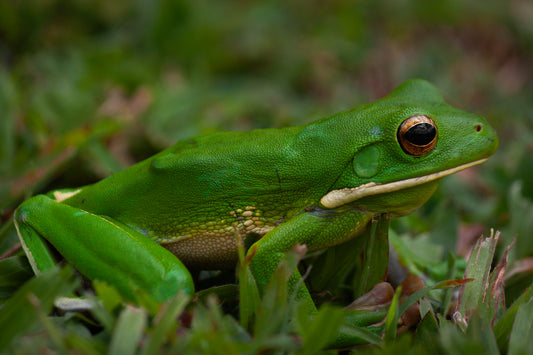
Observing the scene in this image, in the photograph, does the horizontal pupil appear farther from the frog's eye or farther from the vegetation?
the vegetation

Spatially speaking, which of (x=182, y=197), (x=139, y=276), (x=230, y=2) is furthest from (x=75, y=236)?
(x=230, y=2)

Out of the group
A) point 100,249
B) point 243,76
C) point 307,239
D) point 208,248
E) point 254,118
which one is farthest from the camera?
point 243,76

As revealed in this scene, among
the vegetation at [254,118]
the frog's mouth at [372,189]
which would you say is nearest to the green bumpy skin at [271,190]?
the frog's mouth at [372,189]

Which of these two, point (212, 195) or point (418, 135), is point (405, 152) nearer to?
point (418, 135)

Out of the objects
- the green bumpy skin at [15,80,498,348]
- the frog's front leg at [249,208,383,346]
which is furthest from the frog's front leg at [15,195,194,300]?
the frog's front leg at [249,208,383,346]

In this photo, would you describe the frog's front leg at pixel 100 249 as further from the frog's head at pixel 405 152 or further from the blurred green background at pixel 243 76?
the frog's head at pixel 405 152

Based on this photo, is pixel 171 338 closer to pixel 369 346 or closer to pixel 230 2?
pixel 369 346

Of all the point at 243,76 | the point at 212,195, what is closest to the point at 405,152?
the point at 212,195
